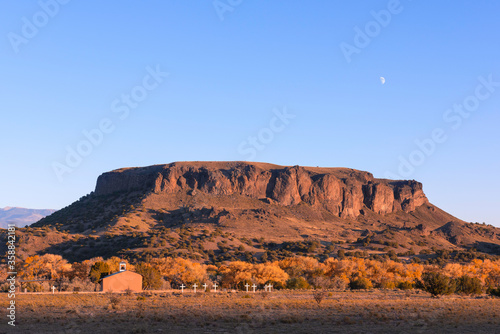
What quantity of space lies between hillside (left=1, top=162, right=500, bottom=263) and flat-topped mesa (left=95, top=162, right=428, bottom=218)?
0.79 ft

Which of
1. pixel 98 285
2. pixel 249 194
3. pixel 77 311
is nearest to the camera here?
pixel 77 311

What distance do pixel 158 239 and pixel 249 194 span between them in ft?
113

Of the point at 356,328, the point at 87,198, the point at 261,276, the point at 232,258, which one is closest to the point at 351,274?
the point at 261,276

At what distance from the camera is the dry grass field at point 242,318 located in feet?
85.4

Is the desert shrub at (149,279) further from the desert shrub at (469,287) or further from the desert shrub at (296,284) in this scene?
the desert shrub at (469,287)

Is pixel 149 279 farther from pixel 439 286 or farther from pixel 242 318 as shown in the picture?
pixel 242 318

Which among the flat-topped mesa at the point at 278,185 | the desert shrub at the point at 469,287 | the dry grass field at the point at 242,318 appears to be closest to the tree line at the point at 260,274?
the desert shrub at the point at 469,287

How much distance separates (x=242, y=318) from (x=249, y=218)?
81.6 meters

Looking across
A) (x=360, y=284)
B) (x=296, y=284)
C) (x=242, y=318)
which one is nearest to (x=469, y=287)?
(x=360, y=284)

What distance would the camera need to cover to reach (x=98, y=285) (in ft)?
187

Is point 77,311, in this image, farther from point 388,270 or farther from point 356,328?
point 388,270

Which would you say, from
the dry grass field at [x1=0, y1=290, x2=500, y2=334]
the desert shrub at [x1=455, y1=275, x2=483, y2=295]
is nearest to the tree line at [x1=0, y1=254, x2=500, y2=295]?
the desert shrub at [x1=455, y1=275, x2=483, y2=295]

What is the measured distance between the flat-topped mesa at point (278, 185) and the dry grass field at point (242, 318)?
8536 cm

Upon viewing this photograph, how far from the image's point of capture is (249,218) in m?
111
